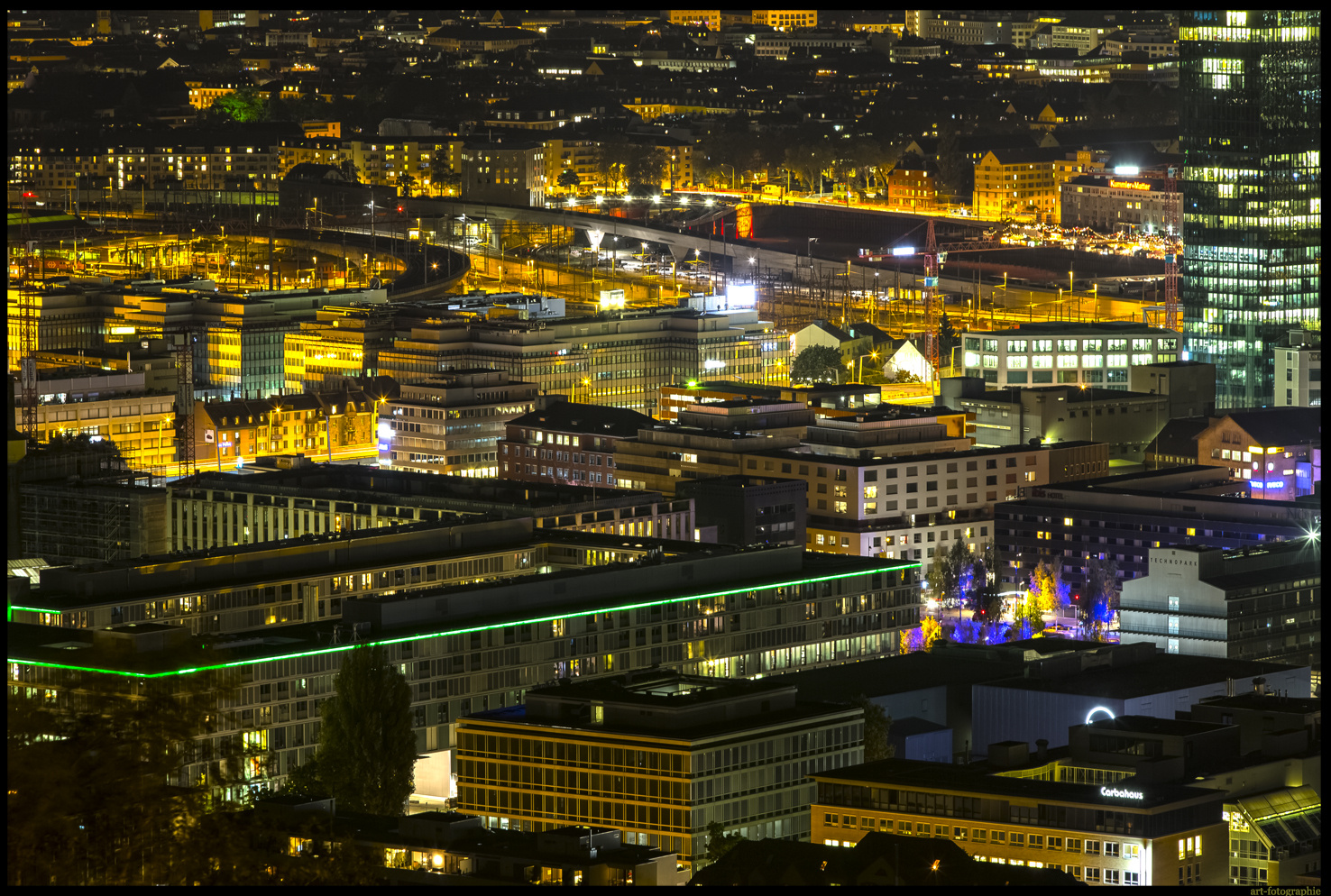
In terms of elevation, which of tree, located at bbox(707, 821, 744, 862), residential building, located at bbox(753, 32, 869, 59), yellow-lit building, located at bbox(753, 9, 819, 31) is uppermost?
yellow-lit building, located at bbox(753, 9, 819, 31)

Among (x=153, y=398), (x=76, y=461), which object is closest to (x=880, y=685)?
(x=76, y=461)

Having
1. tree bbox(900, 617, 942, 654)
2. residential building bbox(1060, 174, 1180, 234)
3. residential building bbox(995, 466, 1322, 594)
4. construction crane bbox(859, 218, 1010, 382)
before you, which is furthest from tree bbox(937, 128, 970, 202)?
tree bbox(900, 617, 942, 654)

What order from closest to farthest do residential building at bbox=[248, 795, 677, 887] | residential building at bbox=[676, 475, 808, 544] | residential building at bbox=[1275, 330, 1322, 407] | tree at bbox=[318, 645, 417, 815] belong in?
residential building at bbox=[248, 795, 677, 887]
tree at bbox=[318, 645, 417, 815]
residential building at bbox=[676, 475, 808, 544]
residential building at bbox=[1275, 330, 1322, 407]

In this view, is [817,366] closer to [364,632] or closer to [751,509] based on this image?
[751,509]

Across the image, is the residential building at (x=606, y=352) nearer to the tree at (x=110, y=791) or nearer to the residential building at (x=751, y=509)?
the residential building at (x=751, y=509)

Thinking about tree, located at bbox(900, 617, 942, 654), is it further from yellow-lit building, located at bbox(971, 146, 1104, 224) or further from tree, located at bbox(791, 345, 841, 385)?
yellow-lit building, located at bbox(971, 146, 1104, 224)

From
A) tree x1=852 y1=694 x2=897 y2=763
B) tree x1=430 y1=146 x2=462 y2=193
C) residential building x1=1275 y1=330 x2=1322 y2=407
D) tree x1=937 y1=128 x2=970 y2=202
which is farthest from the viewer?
tree x1=430 y1=146 x2=462 y2=193

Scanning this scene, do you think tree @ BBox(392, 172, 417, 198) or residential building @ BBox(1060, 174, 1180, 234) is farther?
tree @ BBox(392, 172, 417, 198)

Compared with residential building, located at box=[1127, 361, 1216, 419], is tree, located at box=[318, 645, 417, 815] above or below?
below
